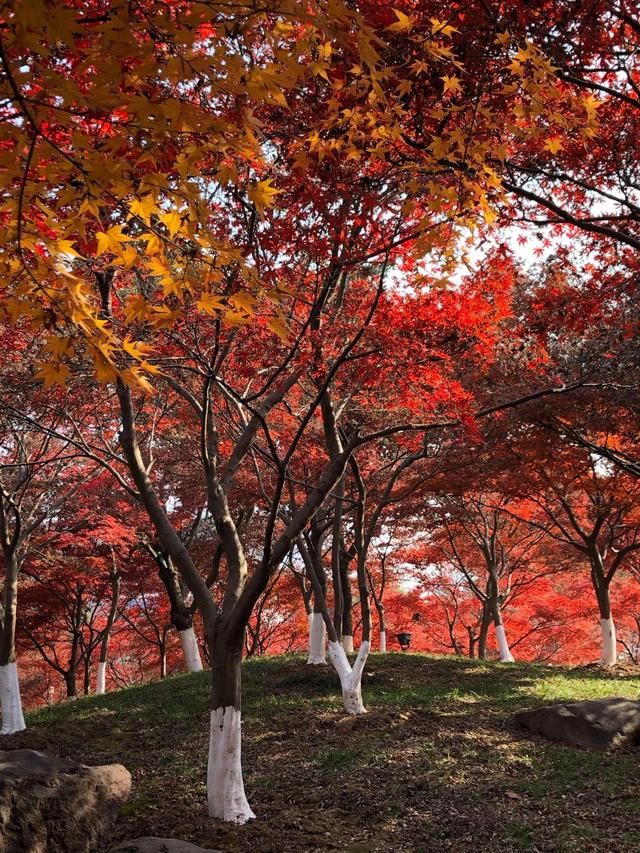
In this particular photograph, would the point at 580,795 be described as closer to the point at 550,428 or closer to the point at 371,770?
the point at 371,770

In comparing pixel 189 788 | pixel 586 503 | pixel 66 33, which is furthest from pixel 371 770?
pixel 586 503

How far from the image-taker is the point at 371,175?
5.03 metres

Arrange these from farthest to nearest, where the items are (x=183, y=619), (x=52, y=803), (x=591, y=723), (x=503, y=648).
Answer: (x=503, y=648) → (x=183, y=619) → (x=591, y=723) → (x=52, y=803)

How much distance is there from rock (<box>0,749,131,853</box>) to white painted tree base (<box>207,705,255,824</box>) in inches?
36.7

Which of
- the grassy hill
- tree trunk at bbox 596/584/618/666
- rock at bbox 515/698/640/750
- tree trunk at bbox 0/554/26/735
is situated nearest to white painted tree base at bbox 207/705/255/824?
the grassy hill

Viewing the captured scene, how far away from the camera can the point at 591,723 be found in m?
7.85

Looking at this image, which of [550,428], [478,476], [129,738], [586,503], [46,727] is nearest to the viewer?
[129,738]

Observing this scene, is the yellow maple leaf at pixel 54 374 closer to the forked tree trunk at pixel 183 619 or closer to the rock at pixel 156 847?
the rock at pixel 156 847

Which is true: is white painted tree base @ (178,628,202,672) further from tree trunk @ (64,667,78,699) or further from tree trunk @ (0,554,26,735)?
tree trunk @ (64,667,78,699)

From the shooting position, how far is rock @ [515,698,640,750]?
7648mm

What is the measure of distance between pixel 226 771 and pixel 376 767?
2178mm

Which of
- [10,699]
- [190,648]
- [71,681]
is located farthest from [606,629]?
[71,681]

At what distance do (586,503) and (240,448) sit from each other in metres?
13.3

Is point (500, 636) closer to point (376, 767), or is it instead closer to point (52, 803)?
point (376, 767)
